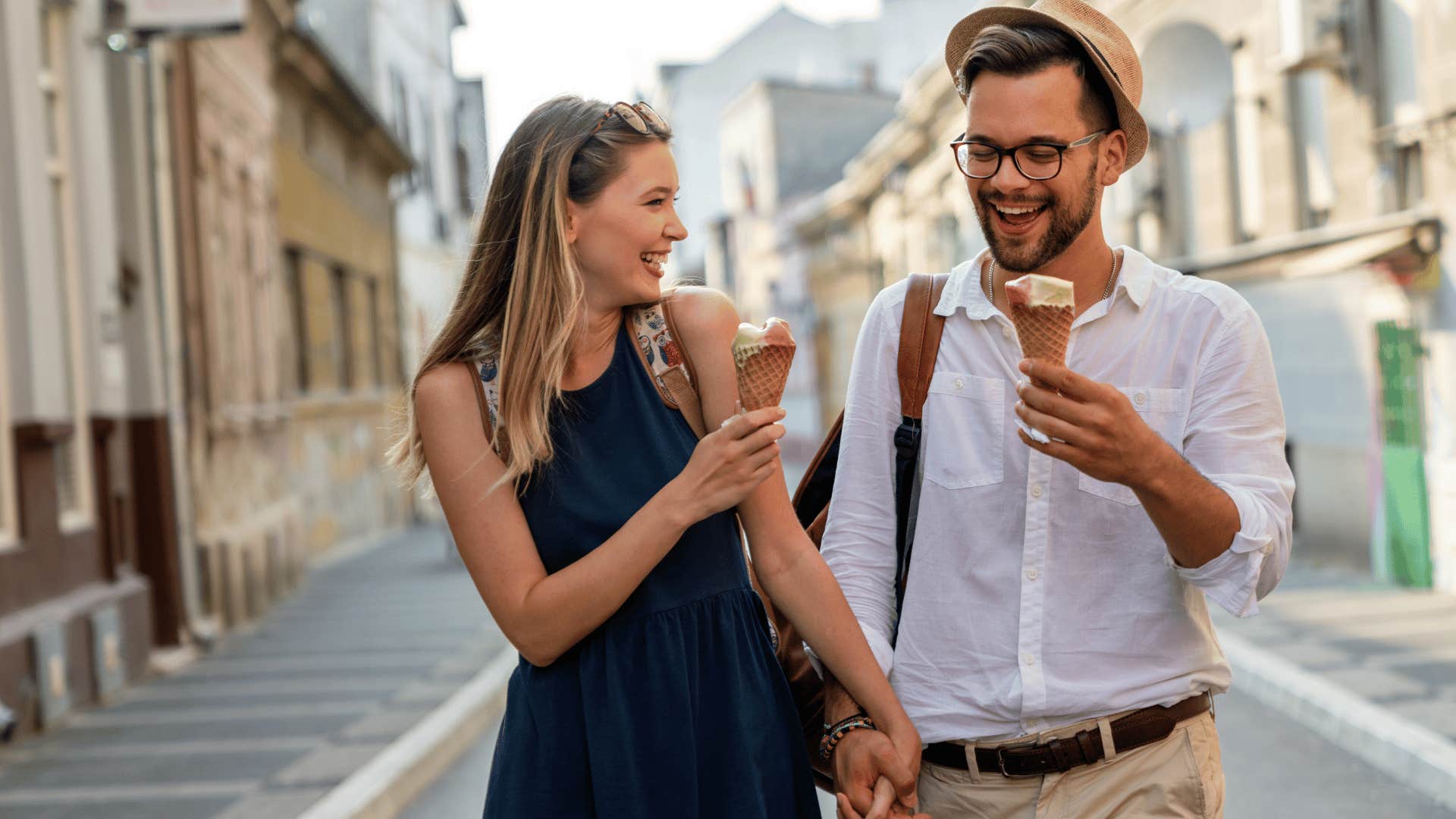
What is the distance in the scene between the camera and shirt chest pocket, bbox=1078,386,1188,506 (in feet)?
8.36

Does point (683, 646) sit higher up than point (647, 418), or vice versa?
point (647, 418)

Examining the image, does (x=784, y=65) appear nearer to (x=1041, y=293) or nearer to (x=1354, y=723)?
(x=1354, y=723)

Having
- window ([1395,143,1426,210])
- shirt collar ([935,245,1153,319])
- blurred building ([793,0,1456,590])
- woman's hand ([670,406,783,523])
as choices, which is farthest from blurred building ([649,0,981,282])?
woman's hand ([670,406,783,523])

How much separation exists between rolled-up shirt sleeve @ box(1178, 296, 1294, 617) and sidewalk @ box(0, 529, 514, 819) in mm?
4721

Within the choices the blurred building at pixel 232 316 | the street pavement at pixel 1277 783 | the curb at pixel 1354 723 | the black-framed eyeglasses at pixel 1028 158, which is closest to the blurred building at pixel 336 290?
the blurred building at pixel 232 316

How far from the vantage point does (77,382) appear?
10.0 m

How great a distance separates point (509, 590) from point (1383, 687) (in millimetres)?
6389

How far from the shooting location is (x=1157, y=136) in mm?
17781

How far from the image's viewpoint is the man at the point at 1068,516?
2549 mm

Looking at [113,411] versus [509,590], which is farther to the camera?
[113,411]

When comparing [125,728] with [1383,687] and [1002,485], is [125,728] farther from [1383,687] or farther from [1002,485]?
[1002,485]

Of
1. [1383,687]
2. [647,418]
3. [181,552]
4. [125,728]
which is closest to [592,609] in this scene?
[647,418]

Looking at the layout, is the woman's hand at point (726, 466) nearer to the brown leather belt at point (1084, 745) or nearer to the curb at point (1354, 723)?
the brown leather belt at point (1084, 745)

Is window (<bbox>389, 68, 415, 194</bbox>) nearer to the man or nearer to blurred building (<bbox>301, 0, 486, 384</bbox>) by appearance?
blurred building (<bbox>301, 0, 486, 384</bbox>)
